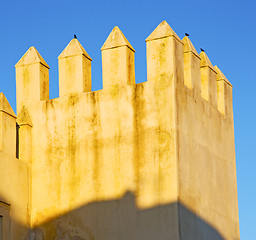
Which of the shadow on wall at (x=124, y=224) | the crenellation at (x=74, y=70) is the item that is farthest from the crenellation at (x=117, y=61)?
the shadow on wall at (x=124, y=224)

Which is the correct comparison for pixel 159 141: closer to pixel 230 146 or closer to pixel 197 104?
pixel 197 104

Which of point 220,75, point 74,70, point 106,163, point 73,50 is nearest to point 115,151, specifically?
point 106,163

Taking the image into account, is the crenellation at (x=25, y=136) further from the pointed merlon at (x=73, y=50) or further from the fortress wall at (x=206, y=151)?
the fortress wall at (x=206, y=151)

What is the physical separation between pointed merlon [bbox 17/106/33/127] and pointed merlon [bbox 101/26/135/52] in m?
2.45

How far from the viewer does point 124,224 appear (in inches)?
714

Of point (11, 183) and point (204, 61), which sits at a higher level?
point (204, 61)

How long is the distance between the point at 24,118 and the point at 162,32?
12.9 ft

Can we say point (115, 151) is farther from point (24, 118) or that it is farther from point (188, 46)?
point (188, 46)

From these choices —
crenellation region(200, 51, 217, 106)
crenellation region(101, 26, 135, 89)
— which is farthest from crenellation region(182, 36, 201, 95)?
crenellation region(101, 26, 135, 89)

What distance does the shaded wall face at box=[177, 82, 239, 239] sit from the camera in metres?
18.4

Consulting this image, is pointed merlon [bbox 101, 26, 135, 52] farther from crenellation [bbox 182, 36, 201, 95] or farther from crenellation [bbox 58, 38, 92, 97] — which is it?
crenellation [bbox 182, 36, 201, 95]

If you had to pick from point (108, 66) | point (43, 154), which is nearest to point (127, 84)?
point (108, 66)

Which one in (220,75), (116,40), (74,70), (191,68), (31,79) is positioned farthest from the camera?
(220,75)

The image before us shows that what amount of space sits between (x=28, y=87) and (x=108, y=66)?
2.19 meters
